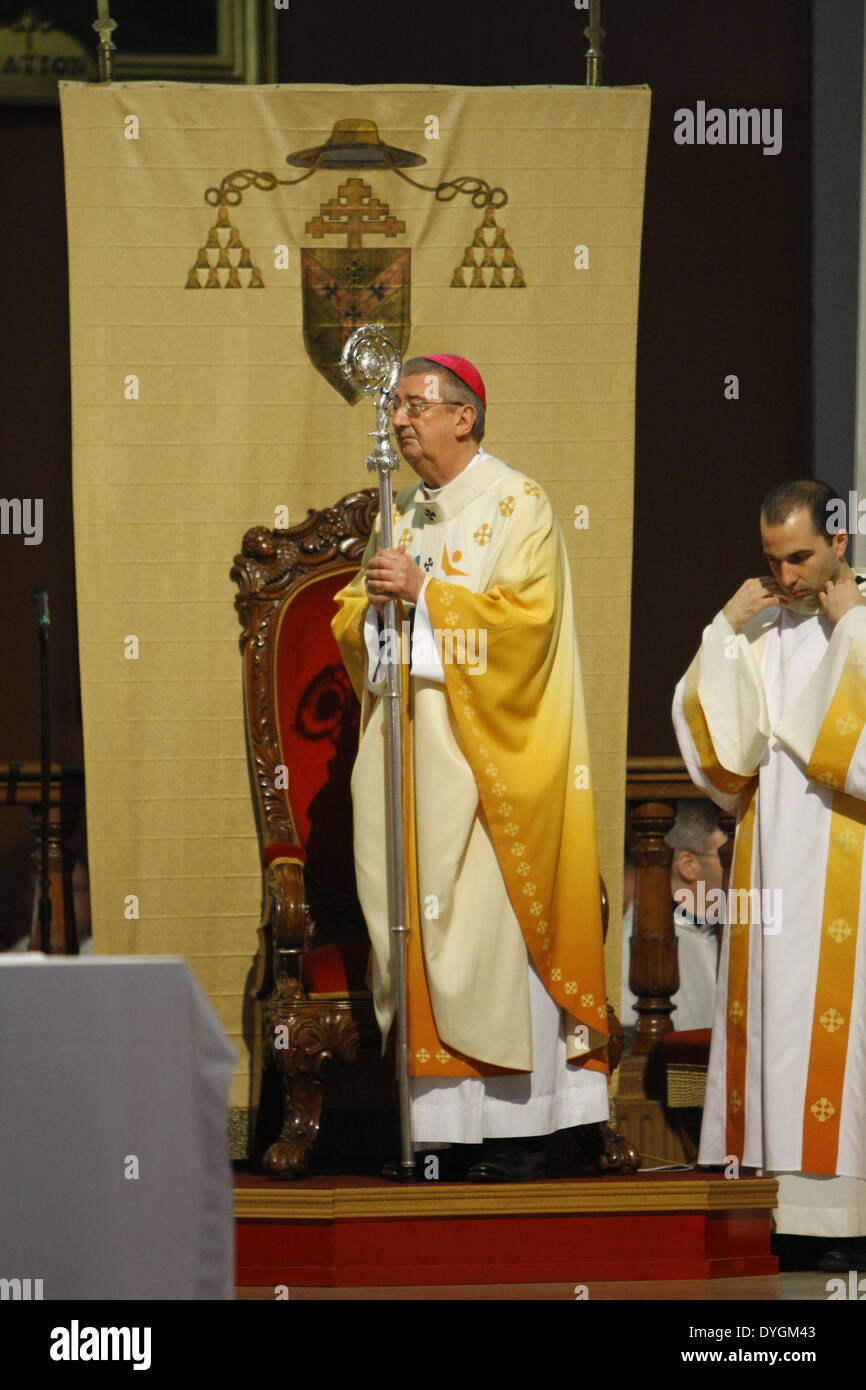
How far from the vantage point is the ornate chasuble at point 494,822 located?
4.88 metres

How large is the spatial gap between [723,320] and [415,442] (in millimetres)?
2373

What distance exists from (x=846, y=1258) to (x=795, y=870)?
0.95 meters

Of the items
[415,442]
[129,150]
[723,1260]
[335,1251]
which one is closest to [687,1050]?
[723,1260]

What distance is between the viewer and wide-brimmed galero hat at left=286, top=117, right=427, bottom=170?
231 inches

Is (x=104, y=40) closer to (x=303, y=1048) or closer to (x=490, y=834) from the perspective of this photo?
(x=490, y=834)

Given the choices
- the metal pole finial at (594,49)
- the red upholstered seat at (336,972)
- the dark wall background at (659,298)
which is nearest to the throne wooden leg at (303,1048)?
the red upholstered seat at (336,972)

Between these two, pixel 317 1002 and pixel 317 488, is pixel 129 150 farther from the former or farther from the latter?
pixel 317 1002

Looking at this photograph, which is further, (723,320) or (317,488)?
(723,320)

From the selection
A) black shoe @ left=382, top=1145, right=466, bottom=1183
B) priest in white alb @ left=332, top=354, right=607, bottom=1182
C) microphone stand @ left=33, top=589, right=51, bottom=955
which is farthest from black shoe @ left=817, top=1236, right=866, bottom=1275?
microphone stand @ left=33, top=589, right=51, bottom=955

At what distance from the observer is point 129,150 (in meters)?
5.86

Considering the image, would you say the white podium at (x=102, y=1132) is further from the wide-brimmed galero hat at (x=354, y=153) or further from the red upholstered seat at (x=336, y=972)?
the wide-brimmed galero hat at (x=354, y=153)

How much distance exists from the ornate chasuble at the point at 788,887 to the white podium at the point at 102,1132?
2494 mm
